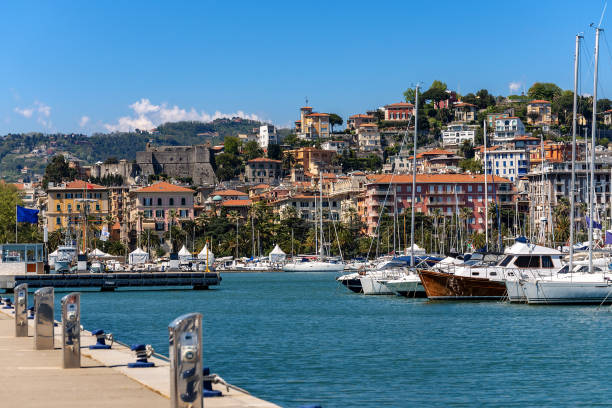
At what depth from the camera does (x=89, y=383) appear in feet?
52.6

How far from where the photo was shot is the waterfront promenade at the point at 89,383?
1423 centimetres

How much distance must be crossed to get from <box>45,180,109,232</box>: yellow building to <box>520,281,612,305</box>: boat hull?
128 meters

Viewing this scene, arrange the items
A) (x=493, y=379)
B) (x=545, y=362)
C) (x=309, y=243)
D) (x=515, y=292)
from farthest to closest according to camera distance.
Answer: (x=309, y=243) → (x=515, y=292) → (x=545, y=362) → (x=493, y=379)

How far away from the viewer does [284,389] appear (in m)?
21.8

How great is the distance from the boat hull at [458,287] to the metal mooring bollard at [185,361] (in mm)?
38086

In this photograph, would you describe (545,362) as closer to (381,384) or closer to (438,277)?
(381,384)

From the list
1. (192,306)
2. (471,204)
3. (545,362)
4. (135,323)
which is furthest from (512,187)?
(545,362)

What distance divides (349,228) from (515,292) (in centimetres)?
11069

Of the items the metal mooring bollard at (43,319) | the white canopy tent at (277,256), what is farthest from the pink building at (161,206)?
the metal mooring bollard at (43,319)

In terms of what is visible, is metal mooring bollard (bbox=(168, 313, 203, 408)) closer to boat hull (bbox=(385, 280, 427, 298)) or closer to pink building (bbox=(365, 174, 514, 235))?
boat hull (bbox=(385, 280, 427, 298))

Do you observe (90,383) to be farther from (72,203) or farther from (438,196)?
(72,203)

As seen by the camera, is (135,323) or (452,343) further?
(135,323)

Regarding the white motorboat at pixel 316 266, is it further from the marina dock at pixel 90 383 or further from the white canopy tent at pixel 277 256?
the marina dock at pixel 90 383

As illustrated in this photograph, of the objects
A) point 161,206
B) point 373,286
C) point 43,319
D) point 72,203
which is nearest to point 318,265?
point 161,206
